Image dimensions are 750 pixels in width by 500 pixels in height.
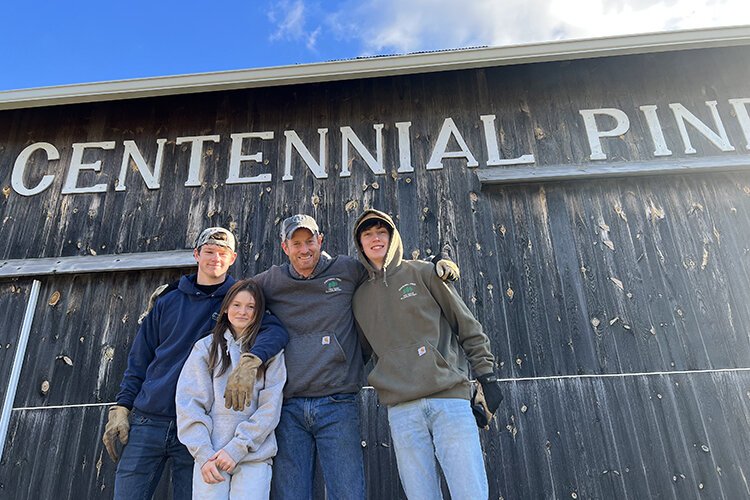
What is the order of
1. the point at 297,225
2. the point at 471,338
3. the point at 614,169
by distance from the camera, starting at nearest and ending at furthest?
the point at 471,338, the point at 297,225, the point at 614,169

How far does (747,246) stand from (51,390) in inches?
220

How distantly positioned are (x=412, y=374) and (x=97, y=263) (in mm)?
3157

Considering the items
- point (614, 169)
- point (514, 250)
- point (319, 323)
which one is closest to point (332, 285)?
point (319, 323)

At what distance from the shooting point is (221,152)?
17.2 ft

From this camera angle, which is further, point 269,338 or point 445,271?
point 445,271

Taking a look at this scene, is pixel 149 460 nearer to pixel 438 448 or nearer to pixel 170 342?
Answer: pixel 170 342

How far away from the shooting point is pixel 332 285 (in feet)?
10.5

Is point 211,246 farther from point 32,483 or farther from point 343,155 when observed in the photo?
point 32,483

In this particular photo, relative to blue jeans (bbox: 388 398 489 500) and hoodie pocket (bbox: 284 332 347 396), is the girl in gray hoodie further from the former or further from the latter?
blue jeans (bbox: 388 398 489 500)

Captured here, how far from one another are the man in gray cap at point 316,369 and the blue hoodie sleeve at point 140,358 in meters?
0.65

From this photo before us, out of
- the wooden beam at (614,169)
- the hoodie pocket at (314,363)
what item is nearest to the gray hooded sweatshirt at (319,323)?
the hoodie pocket at (314,363)

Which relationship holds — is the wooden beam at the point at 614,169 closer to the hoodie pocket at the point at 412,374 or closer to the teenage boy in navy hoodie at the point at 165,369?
the hoodie pocket at the point at 412,374

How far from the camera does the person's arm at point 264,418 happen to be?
2.70m

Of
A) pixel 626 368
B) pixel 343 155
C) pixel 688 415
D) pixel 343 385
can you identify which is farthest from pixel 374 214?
pixel 688 415
